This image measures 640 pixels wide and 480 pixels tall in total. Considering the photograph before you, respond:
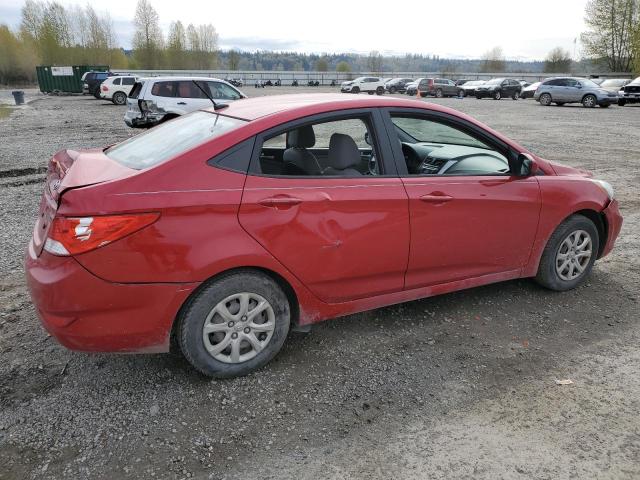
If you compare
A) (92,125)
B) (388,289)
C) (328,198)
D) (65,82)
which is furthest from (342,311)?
(65,82)

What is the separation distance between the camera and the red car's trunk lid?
276 cm

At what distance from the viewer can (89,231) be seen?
2.59m

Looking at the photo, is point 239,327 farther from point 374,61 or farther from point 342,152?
point 374,61

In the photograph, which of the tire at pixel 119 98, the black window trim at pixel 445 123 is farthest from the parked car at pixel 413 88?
the black window trim at pixel 445 123

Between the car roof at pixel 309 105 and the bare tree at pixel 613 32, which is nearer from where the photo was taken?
the car roof at pixel 309 105

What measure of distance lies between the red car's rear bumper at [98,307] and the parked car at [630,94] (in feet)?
107

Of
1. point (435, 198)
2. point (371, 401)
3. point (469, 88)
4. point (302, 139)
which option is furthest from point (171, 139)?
point (469, 88)

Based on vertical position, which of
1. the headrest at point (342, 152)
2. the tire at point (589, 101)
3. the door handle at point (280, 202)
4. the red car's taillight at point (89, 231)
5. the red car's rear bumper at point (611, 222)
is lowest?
the red car's rear bumper at point (611, 222)

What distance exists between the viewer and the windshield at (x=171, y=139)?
303cm

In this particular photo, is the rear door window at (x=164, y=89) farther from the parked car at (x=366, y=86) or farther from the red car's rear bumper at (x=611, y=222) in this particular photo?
the parked car at (x=366, y=86)

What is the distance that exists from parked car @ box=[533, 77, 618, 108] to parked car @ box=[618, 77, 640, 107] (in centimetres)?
58

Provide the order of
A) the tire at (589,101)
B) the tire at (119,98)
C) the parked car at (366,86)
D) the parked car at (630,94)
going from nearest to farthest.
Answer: the tire at (589,101)
the parked car at (630,94)
the tire at (119,98)
the parked car at (366,86)

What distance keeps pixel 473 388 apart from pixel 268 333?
1.26 metres

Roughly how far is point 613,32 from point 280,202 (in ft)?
238
